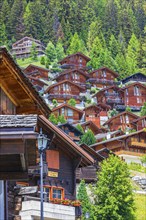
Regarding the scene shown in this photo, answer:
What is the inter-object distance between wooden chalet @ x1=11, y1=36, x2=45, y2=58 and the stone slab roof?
438 ft

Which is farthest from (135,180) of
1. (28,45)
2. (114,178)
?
(28,45)

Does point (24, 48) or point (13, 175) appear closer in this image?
point (13, 175)

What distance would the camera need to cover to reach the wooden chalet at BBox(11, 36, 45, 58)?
143 m

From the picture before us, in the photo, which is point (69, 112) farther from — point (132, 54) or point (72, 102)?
point (132, 54)

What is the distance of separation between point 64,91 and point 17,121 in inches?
3770

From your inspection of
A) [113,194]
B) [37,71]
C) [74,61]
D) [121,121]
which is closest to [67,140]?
[113,194]

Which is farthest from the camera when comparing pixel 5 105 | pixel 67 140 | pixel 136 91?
pixel 136 91

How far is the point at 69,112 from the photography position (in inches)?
3666

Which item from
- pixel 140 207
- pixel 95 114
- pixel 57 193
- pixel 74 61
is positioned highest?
pixel 74 61

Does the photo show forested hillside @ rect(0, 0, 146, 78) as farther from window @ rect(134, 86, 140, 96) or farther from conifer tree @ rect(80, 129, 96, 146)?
conifer tree @ rect(80, 129, 96, 146)

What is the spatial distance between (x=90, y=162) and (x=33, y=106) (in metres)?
14.6

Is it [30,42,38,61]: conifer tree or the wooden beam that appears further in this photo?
[30,42,38,61]: conifer tree

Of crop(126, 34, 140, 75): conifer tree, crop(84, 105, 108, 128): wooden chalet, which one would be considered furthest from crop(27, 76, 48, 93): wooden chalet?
crop(126, 34, 140, 75): conifer tree

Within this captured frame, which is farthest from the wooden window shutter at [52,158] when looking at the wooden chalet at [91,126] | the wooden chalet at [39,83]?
the wooden chalet at [39,83]
